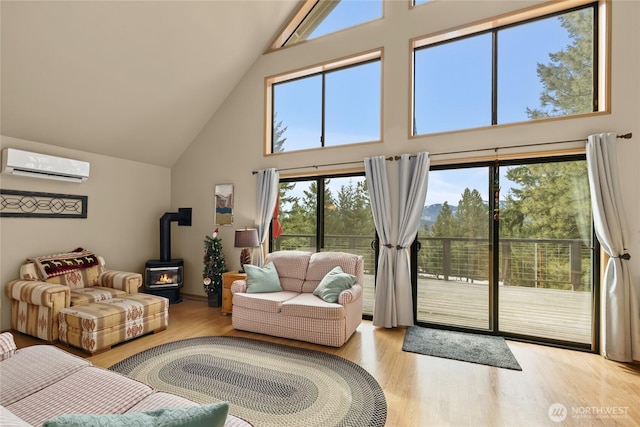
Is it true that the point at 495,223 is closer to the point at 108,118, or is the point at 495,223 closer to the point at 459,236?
the point at 459,236


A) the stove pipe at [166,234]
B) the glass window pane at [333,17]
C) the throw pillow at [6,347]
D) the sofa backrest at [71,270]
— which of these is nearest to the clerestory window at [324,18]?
the glass window pane at [333,17]

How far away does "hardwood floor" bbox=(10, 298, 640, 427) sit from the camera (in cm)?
212

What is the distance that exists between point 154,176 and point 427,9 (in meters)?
5.20

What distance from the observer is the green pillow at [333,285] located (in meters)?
3.48

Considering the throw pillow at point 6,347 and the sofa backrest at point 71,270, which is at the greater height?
the sofa backrest at point 71,270

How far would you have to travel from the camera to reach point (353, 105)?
4574 mm

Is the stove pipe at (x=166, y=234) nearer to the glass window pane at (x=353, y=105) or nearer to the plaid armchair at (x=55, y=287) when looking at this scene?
the plaid armchair at (x=55, y=287)

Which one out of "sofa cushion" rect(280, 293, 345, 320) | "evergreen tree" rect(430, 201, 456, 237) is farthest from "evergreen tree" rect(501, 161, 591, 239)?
"sofa cushion" rect(280, 293, 345, 320)

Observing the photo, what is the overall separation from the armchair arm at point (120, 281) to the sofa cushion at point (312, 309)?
7.39 feet

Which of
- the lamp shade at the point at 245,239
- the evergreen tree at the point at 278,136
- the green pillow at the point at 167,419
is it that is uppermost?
the evergreen tree at the point at 278,136

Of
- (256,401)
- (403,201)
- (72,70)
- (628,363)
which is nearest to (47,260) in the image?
(72,70)

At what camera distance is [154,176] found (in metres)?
5.62

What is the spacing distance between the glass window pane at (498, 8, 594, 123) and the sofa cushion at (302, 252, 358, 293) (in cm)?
254

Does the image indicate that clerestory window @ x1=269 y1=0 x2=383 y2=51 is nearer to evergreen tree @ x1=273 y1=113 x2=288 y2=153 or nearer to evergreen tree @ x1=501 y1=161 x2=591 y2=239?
evergreen tree @ x1=273 y1=113 x2=288 y2=153
